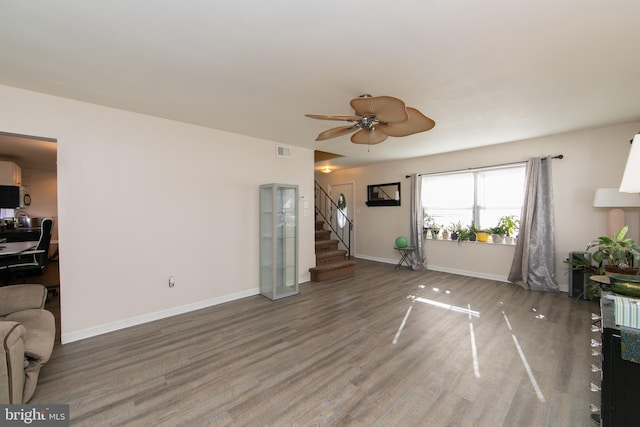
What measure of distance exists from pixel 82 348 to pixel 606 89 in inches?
235

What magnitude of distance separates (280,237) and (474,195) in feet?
13.3

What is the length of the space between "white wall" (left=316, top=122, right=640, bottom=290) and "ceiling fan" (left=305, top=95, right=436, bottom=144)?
1.98m

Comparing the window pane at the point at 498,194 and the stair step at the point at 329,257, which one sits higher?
the window pane at the point at 498,194

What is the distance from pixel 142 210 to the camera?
3.21m

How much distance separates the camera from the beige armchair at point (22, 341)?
1591 mm

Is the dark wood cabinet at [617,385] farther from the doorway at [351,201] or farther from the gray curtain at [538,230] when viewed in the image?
the doorway at [351,201]

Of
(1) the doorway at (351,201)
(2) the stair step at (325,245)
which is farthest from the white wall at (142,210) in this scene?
(1) the doorway at (351,201)

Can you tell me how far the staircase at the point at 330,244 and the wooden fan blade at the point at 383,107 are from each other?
3394 mm

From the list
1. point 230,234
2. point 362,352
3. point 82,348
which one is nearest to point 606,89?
point 362,352

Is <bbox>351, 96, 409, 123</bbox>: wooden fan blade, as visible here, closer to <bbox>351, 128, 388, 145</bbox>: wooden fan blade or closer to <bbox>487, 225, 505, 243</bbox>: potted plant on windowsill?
<bbox>351, 128, 388, 145</bbox>: wooden fan blade

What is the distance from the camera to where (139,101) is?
111 inches

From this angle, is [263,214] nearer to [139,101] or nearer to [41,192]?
[139,101]

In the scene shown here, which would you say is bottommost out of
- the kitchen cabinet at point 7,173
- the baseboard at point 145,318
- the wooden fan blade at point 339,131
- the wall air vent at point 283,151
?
the baseboard at point 145,318

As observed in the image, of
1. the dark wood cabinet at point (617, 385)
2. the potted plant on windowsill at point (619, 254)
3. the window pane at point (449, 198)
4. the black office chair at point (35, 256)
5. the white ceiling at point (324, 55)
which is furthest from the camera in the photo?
the window pane at point (449, 198)
